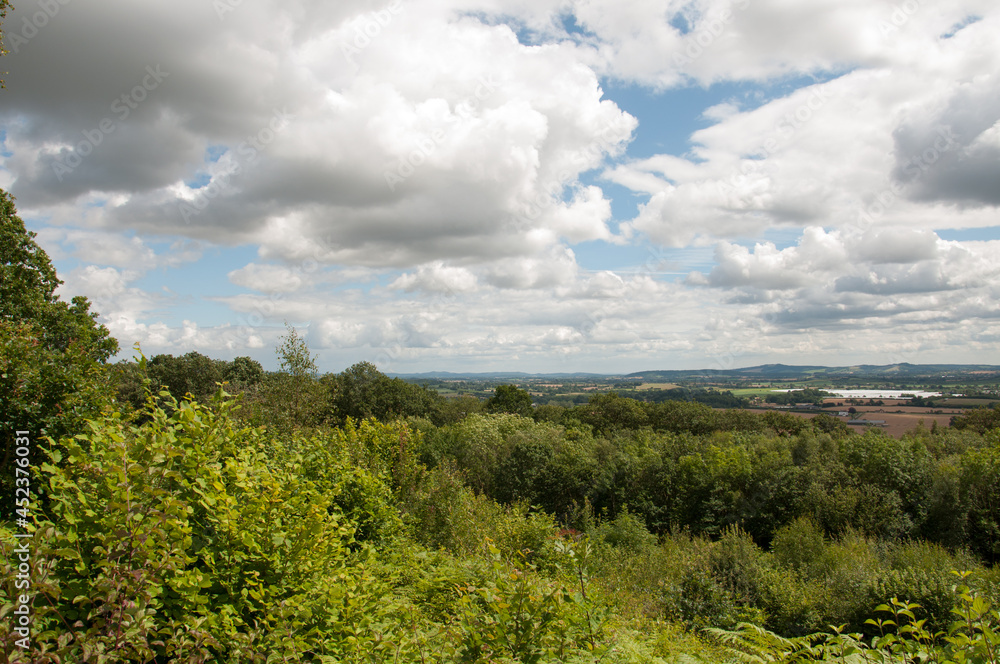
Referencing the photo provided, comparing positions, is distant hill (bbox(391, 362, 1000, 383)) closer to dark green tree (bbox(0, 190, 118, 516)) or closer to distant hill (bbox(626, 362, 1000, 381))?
distant hill (bbox(626, 362, 1000, 381))

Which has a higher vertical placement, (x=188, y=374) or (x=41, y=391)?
(x=41, y=391)

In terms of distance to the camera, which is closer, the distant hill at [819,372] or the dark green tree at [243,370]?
the dark green tree at [243,370]

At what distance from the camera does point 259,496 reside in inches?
191

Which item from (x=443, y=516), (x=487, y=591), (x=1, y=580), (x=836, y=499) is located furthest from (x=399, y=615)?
(x=836, y=499)

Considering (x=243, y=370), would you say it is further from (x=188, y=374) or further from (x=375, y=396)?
(x=375, y=396)

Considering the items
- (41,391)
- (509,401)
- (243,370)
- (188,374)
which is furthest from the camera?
(509,401)

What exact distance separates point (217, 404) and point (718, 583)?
715 inches

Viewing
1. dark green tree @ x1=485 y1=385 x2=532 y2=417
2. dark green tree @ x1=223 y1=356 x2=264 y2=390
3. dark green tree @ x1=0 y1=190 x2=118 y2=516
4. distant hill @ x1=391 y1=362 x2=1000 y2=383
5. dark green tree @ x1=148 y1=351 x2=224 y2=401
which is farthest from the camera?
distant hill @ x1=391 y1=362 x2=1000 y2=383

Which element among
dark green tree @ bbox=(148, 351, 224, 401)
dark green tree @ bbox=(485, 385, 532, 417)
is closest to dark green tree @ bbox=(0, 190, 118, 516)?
dark green tree @ bbox=(148, 351, 224, 401)

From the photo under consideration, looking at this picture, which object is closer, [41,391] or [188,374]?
[41,391]

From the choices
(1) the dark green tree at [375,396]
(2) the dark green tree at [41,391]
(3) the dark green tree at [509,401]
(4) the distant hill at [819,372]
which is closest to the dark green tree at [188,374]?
(1) the dark green tree at [375,396]

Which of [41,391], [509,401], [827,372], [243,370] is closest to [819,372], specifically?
[827,372]

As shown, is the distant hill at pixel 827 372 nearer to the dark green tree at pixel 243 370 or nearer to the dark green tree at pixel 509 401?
the dark green tree at pixel 509 401

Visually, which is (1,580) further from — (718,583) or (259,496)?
(718,583)
